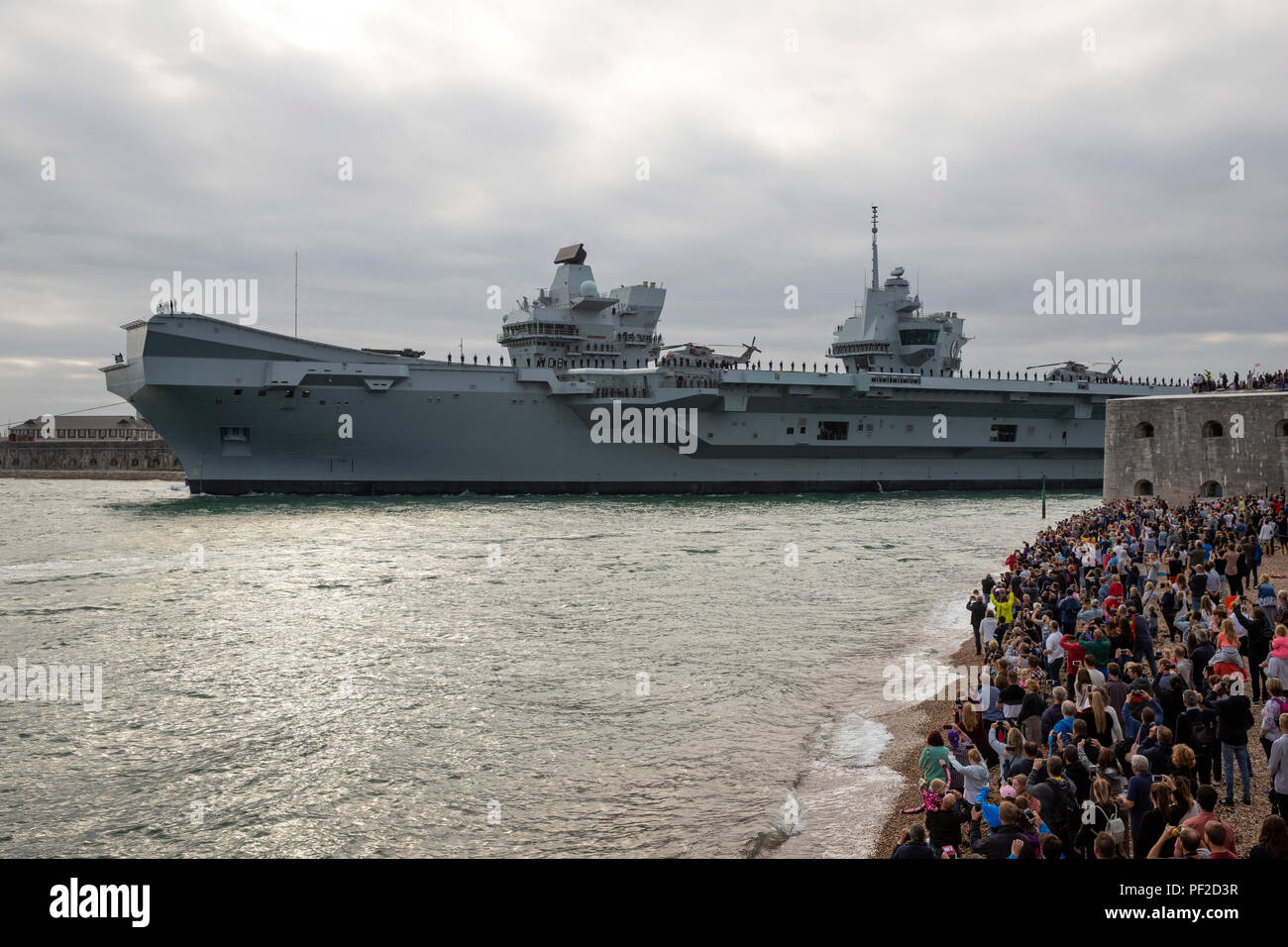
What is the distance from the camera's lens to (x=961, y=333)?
204 feet

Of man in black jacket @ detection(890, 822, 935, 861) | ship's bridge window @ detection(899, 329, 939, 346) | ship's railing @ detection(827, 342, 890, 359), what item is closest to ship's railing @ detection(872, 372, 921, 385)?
ship's railing @ detection(827, 342, 890, 359)

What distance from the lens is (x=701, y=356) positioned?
155 ft

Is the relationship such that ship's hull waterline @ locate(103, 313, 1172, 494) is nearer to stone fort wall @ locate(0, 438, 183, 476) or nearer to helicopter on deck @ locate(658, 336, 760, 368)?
helicopter on deck @ locate(658, 336, 760, 368)

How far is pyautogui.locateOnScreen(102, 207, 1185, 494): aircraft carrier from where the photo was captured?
129 feet

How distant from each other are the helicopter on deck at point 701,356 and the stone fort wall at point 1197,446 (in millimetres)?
20635

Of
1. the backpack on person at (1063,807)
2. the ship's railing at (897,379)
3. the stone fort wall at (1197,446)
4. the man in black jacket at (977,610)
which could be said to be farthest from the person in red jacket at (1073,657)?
the ship's railing at (897,379)

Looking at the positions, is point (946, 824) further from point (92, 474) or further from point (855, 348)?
point (92, 474)

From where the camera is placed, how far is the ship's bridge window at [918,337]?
58.2m

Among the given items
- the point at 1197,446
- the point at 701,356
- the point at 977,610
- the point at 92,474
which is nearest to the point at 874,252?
the point at 701,356

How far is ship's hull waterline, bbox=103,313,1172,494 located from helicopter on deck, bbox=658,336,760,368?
2044mm

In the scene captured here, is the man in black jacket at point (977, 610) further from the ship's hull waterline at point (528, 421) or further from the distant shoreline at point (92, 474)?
the distant shoreline at point (92, 474)

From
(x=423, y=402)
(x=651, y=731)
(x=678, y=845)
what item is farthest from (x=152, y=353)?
(x=678, y=845)
